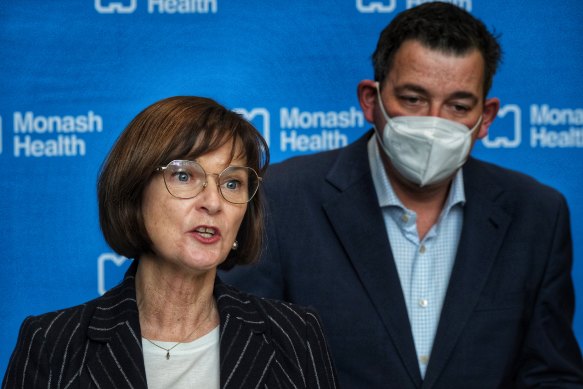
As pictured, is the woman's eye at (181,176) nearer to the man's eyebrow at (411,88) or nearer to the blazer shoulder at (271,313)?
the blazer shoulder at (271,313)

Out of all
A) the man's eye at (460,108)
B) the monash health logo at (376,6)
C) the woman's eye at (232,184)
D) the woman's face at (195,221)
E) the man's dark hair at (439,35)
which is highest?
the monash health logo at (376,6)

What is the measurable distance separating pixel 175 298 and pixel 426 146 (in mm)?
939

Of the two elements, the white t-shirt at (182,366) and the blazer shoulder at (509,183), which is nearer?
the white t-shirt at (182,366)

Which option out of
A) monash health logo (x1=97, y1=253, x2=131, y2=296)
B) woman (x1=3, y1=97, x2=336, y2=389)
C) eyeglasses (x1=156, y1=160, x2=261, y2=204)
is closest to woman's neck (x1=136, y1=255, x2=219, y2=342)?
woman (x1=3, y1=97, x2=336, y2=389)

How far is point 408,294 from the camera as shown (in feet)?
9.20

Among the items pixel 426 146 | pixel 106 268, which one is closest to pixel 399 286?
pixel 426 146

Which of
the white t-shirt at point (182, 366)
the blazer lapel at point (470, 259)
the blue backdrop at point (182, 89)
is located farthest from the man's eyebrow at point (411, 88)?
the white t-shirt at point (182, 366)

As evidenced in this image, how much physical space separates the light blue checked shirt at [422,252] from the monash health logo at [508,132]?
645 millimetres

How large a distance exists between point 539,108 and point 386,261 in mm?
1099

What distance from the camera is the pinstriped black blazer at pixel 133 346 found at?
2.00 m

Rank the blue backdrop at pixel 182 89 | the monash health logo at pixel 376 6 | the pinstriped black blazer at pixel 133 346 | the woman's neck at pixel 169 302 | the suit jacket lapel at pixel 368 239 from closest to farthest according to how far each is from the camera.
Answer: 1. the pinstriped black blazer at pixel 133 346
2. the woman's neck at pixel 169 302
3. the suit jacket lapel at pixel 368 239
4. the blue backdrop at pixel 182 89
5. the monash health logo at pixel 376 6

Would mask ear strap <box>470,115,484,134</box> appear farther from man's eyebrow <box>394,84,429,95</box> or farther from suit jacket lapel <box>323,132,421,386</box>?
suit jacket lapel <box>323,132,421,386</box>

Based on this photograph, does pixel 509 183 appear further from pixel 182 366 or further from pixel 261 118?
pixel 182 366

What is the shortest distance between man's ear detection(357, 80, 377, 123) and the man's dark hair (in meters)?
0.04
